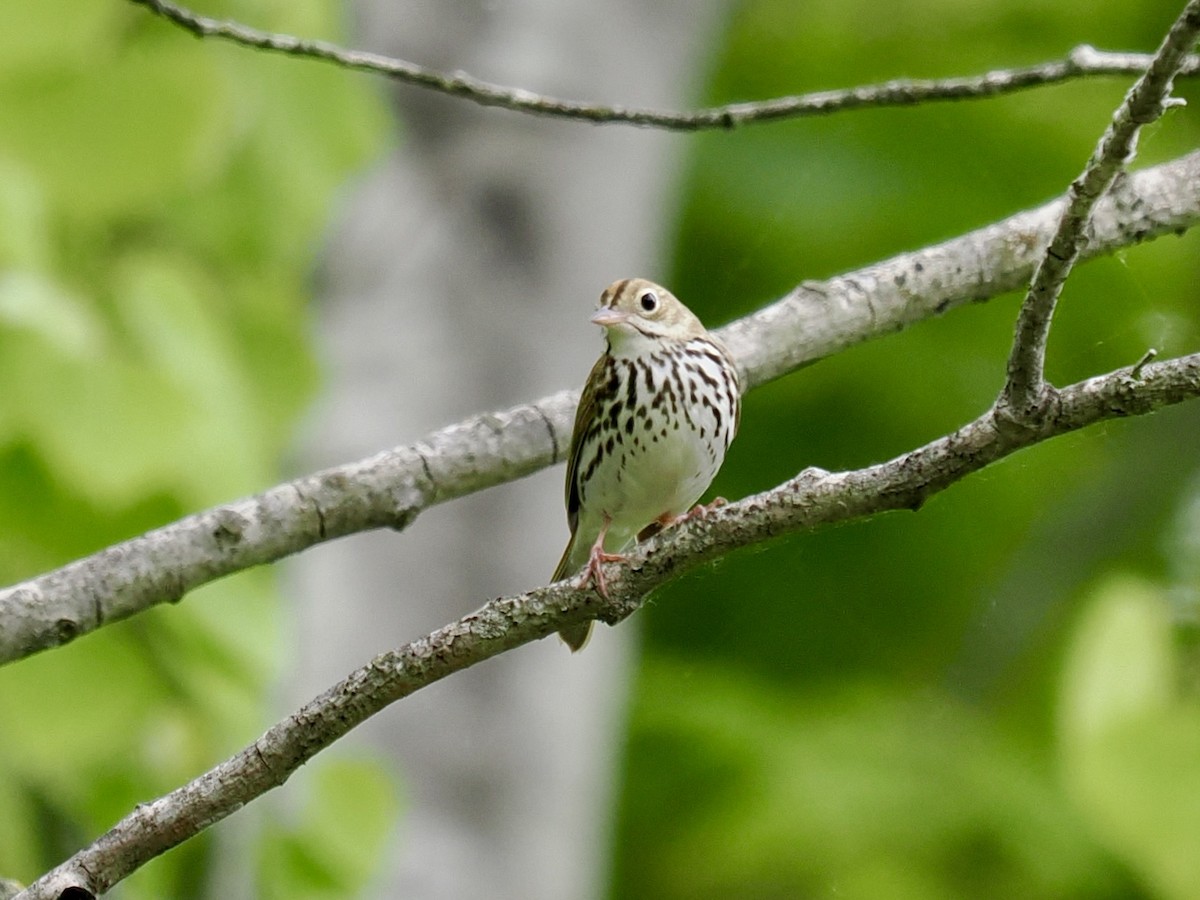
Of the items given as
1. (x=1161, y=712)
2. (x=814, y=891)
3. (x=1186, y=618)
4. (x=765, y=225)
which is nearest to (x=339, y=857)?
(x=1161, y=712)

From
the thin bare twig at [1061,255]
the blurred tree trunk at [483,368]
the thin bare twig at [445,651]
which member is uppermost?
the blurred tree trunk at [483,368]

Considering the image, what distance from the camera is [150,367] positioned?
3.28 m

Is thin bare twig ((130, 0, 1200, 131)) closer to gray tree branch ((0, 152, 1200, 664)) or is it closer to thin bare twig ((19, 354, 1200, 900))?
gray tree branch ((0, 152, 1200, 664))

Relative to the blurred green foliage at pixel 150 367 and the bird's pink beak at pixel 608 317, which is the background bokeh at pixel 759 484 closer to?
the blurred green foliage at pixel 150 367

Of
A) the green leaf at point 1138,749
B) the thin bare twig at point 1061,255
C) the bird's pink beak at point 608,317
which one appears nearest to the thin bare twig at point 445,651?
the thin bare twig at point 1061,255

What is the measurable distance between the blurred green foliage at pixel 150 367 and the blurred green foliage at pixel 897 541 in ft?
8.74

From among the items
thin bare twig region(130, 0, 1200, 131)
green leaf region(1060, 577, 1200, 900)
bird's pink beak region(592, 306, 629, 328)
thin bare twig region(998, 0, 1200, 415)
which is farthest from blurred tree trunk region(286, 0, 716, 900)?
thin bare twig region(998, 0, 1200, 415)

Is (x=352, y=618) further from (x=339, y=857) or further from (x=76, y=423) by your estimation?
(x=76, y=423)

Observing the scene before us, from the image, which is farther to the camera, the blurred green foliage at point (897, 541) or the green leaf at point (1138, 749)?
the blurred green foliage at point (897, 541)

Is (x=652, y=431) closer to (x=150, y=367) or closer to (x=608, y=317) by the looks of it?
(x=608, y=317)

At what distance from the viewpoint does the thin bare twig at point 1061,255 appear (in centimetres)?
170

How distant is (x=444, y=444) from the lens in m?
2.55

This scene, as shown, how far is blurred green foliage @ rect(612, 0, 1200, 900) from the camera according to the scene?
620cm

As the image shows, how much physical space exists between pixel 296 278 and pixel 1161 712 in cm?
291
